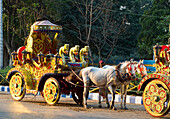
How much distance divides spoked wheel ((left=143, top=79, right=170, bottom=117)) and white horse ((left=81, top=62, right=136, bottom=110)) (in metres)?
1.47

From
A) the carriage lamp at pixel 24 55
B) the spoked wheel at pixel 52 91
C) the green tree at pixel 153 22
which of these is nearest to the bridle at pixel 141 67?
the spoked wheel at pixel 52 91

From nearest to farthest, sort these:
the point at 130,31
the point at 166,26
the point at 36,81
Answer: the point at 36,81 → the point at 166,26 → the point at 130,31

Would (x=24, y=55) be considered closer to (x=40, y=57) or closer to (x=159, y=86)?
(x=40, y=57)

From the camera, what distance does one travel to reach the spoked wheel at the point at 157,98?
372 inches

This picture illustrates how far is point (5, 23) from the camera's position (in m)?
31.1

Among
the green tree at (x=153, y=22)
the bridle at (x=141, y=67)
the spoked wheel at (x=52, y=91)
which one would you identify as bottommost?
the spoked wheel at (x=52, y=91)

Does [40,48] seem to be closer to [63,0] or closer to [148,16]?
[63,0]

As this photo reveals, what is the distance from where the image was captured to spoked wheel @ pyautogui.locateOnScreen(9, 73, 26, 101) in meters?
13.2

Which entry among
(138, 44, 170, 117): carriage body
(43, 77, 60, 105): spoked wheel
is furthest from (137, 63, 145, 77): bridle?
(43, 77, 60, 105): spoked wheel

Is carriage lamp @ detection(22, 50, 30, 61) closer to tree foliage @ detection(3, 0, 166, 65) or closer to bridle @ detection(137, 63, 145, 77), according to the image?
bridle @ detection(137, 63, 145, 77)

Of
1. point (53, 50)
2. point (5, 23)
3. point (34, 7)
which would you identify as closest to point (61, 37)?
point (34, 7)

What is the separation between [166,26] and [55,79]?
13.2m

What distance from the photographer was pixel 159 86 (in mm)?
10055

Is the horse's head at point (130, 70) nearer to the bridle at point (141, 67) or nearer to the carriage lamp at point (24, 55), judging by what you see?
the bridle at point (141, 67)
